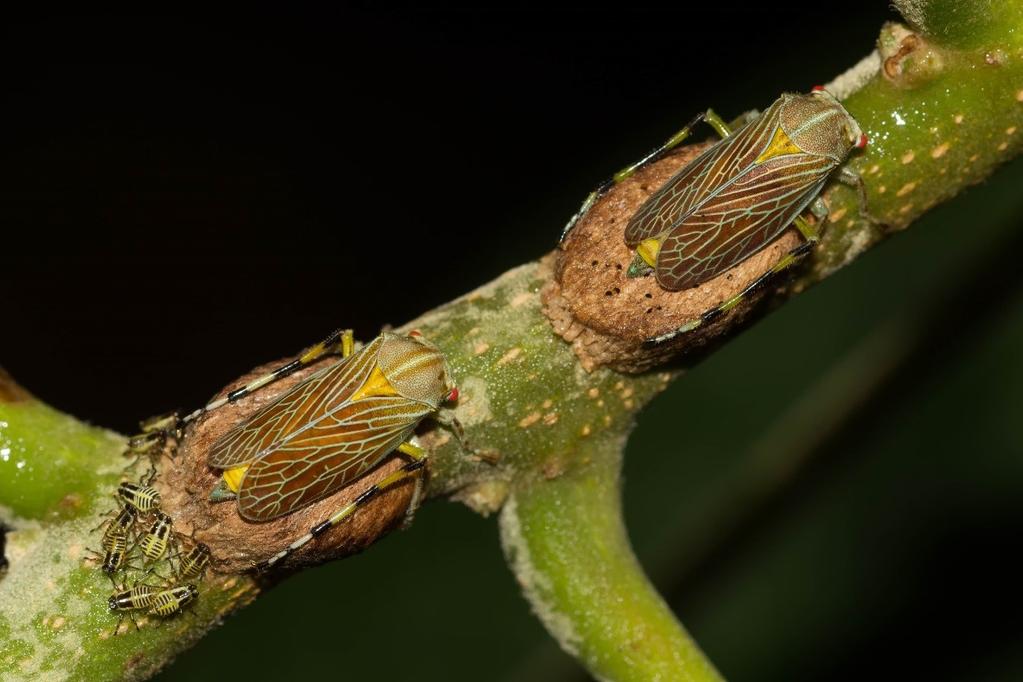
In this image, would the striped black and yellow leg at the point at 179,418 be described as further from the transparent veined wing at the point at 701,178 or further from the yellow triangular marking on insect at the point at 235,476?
the transparent veined wing at the point at 701,178

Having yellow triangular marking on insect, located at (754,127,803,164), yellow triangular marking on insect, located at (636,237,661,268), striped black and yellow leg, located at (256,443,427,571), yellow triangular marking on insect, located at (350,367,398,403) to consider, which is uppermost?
yellow triangular marking on insect, located at (350,367,398,403)

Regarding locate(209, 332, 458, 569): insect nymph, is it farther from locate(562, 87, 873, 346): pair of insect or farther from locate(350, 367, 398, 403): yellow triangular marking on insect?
locate(562, 87, 873, 346): pair of insect

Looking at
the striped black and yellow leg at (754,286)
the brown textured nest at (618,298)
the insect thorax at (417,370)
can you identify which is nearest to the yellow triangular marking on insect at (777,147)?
the striped black and yellow leg at (754,286)

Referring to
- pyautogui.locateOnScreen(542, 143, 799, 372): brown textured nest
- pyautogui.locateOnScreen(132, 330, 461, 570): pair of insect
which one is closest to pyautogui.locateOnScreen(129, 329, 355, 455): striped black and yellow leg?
pyautogui.locateOnScreen(132, 330, 461, 570): pair of insect

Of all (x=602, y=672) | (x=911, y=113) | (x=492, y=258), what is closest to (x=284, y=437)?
(x=602, y=672)

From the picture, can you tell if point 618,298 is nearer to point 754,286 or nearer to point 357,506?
point 754,286

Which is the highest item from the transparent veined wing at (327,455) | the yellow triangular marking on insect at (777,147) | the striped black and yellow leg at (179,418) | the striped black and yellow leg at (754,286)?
the striped black and yellow leg at (179,418)
